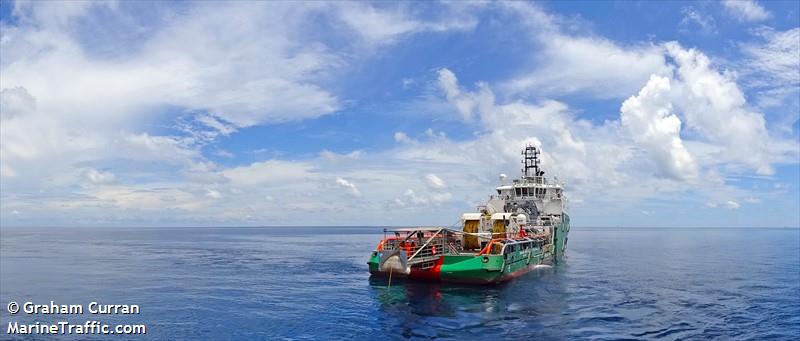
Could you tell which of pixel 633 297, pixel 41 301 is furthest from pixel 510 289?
pixel 41 301

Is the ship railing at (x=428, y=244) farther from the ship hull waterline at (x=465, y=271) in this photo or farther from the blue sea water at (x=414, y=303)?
the blue sea water at (x=414, y=303)

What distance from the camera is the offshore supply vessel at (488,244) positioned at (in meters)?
48.9

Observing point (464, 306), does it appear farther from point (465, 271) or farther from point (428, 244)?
point (428, 244)

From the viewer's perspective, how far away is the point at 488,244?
165 feet

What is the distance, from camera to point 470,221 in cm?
5972

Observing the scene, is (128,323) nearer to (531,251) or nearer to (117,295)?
(117,295)

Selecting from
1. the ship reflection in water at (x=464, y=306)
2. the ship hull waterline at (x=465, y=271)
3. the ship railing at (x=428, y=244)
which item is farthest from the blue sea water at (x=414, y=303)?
the ship railing at (x=428, y=244)

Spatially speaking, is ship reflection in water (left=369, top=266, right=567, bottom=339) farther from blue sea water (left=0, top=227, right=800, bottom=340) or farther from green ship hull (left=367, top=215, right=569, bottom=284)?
green ship hull (left=367, top=215, right=569, bottom=284)

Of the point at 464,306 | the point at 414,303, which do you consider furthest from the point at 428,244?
the point at 464,306

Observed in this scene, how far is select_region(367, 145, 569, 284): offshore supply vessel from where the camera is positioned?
160 ft

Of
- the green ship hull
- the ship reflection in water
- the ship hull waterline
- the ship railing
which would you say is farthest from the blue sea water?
the ship railing

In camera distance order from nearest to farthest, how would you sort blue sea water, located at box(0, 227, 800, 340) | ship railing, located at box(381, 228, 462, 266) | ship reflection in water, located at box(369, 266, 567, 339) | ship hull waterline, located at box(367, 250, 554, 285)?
blue sea water, located at box(0, 227, 800, 340) < ship reflection in water, located at box(369, 266, 567, 339) < ship hull waterline, located at box(367, 250, 554, 285) < ship railing, located at box(381, 228, 462, 266)

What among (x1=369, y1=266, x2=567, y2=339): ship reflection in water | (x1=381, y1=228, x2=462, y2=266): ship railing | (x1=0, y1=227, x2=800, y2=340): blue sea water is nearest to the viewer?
(x1=0, y1=227, x2=800, y2=340): blue sea water

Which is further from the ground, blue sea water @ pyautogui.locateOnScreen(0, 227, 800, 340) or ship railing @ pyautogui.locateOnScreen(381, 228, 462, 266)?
ship railing @ pyautogui.locateOnScreen(381, 228, 462, 266)
